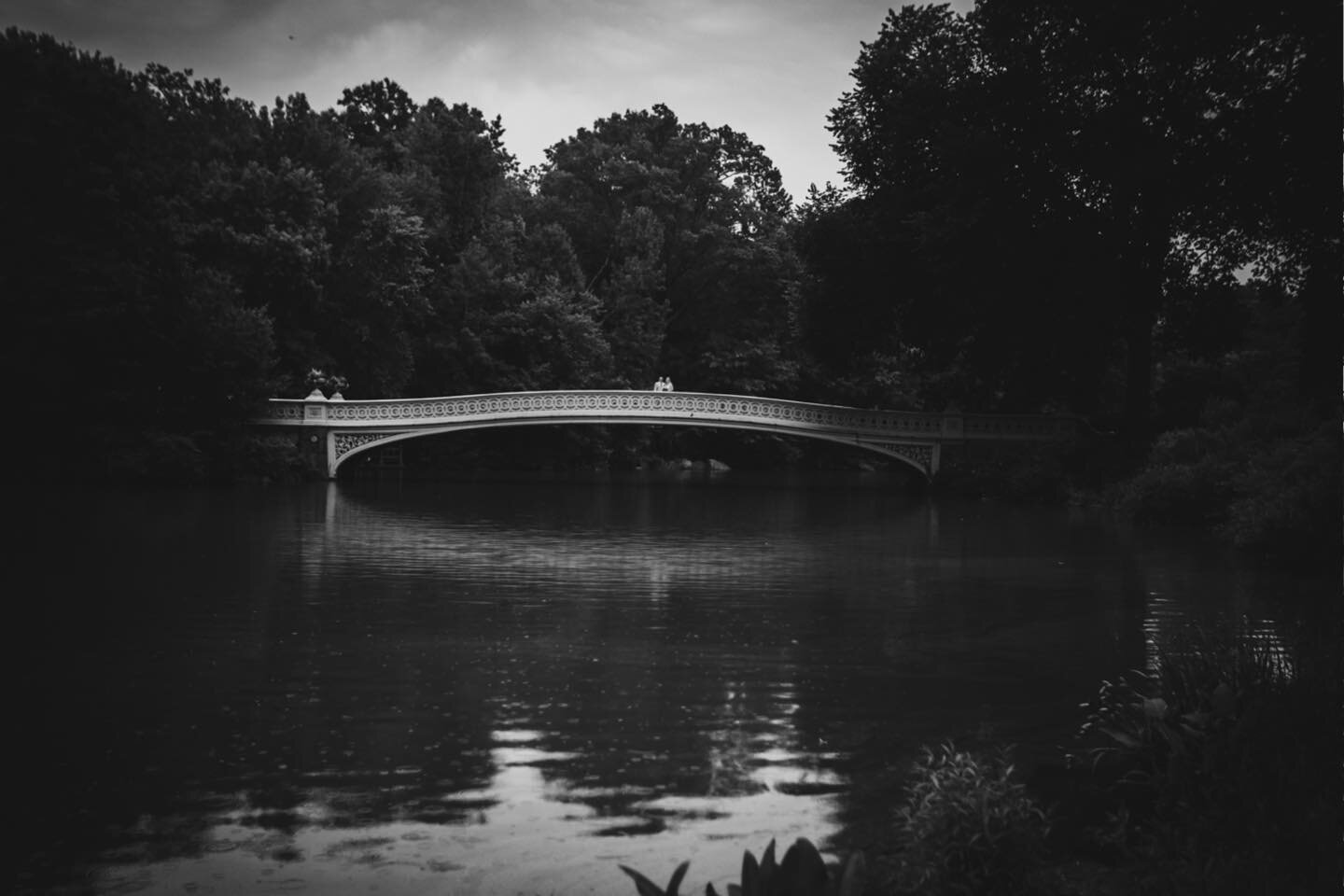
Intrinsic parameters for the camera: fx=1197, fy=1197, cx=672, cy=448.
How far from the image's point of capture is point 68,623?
10.2 metres

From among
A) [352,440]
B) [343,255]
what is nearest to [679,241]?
[343,255]

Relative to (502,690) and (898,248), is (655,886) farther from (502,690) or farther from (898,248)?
(898,248)

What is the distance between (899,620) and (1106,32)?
1780 centimetres

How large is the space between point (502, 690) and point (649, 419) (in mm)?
31600

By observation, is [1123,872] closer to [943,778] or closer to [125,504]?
[943,778]

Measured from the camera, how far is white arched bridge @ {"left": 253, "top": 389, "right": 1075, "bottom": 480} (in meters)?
37.8

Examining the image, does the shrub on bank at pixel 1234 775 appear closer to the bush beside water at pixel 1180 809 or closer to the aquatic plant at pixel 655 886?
the bush beside water at pixel 1180 809

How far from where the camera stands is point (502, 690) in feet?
26.5

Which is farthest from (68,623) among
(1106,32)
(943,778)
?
(1106,32)

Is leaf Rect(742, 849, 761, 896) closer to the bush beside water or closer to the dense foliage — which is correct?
the bush beside water

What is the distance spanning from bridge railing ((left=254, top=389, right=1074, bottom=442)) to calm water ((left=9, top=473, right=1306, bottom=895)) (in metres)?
19.3

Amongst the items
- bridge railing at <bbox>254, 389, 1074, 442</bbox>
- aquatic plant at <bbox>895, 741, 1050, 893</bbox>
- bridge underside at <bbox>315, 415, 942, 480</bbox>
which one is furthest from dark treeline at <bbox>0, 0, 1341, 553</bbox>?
aquatic plant at <bbox>895, 741, 1050, 893</bbox>

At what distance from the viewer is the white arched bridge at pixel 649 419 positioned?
124 feet

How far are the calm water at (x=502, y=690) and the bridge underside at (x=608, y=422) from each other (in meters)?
19.4
